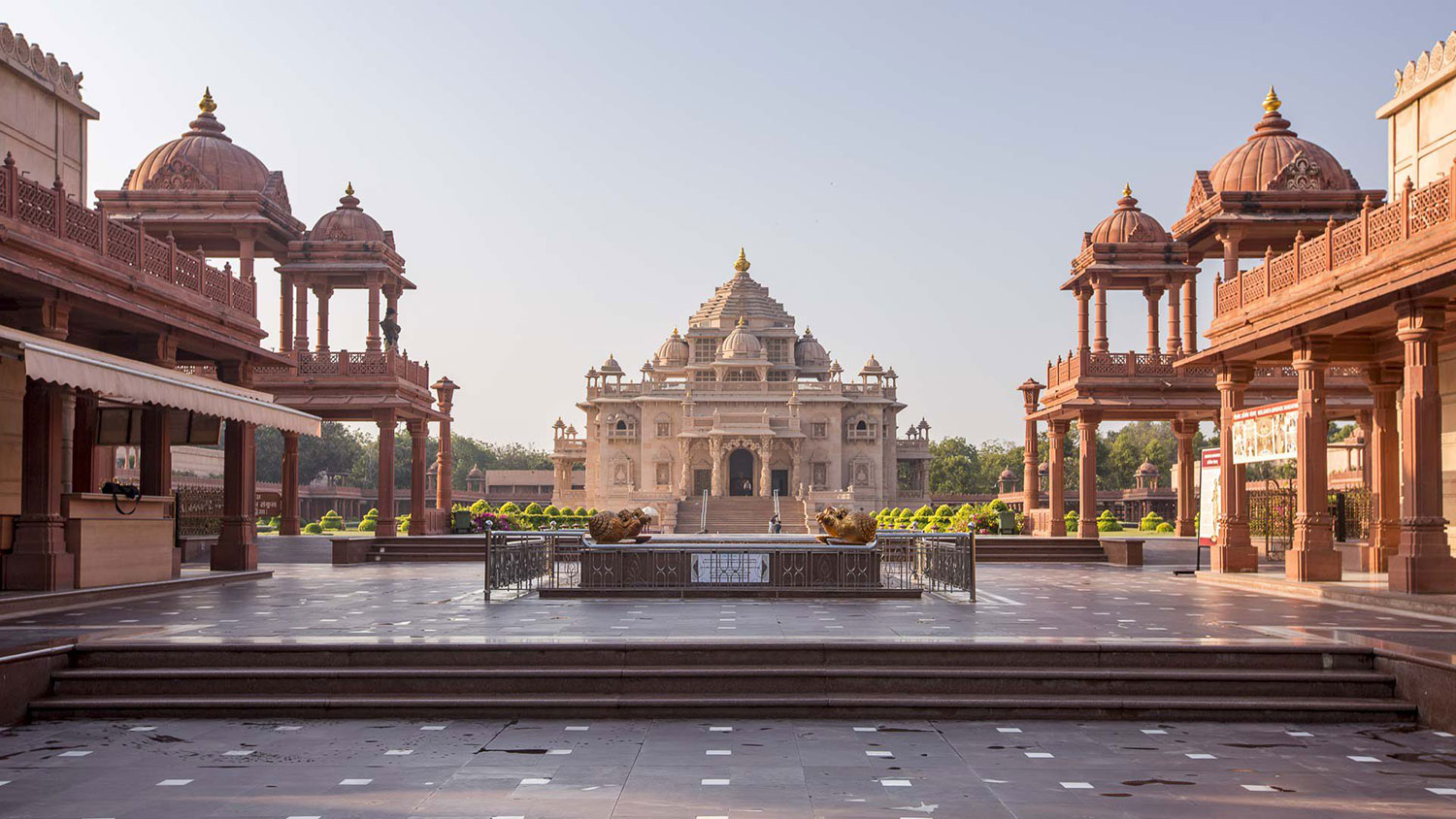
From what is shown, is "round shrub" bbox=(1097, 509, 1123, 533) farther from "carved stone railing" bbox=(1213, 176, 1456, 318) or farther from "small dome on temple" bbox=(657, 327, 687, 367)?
A: "small dome on temple" bbox=(657, 327, 687, 367)

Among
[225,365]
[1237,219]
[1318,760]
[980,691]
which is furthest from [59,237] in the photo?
[1237,219]

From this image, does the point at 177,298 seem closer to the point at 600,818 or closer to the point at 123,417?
the point at 123,417

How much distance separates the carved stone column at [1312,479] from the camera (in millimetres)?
19078

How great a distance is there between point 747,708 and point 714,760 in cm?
157

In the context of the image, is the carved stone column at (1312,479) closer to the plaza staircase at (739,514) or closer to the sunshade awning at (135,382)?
the sunshade awning at (135,382)

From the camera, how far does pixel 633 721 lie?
951 centimetres

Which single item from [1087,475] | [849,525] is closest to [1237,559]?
[849,525]

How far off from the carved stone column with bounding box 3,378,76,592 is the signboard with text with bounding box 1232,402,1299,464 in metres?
17.6

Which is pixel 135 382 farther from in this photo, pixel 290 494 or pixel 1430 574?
pixel 290 494

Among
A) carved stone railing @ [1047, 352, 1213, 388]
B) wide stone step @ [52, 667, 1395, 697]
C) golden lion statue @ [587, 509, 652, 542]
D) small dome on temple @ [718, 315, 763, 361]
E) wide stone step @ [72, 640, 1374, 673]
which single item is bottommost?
wide stone step @ [52, 667, 1395, 697]

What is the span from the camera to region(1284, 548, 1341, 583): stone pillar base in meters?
19.1

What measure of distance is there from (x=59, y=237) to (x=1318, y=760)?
594 inches

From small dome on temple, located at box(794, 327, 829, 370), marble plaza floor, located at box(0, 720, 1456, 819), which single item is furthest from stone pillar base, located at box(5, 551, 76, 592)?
small dome on temple, located at box(794, 327, 829, 370)

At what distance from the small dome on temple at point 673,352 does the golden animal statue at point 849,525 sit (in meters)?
54.0
